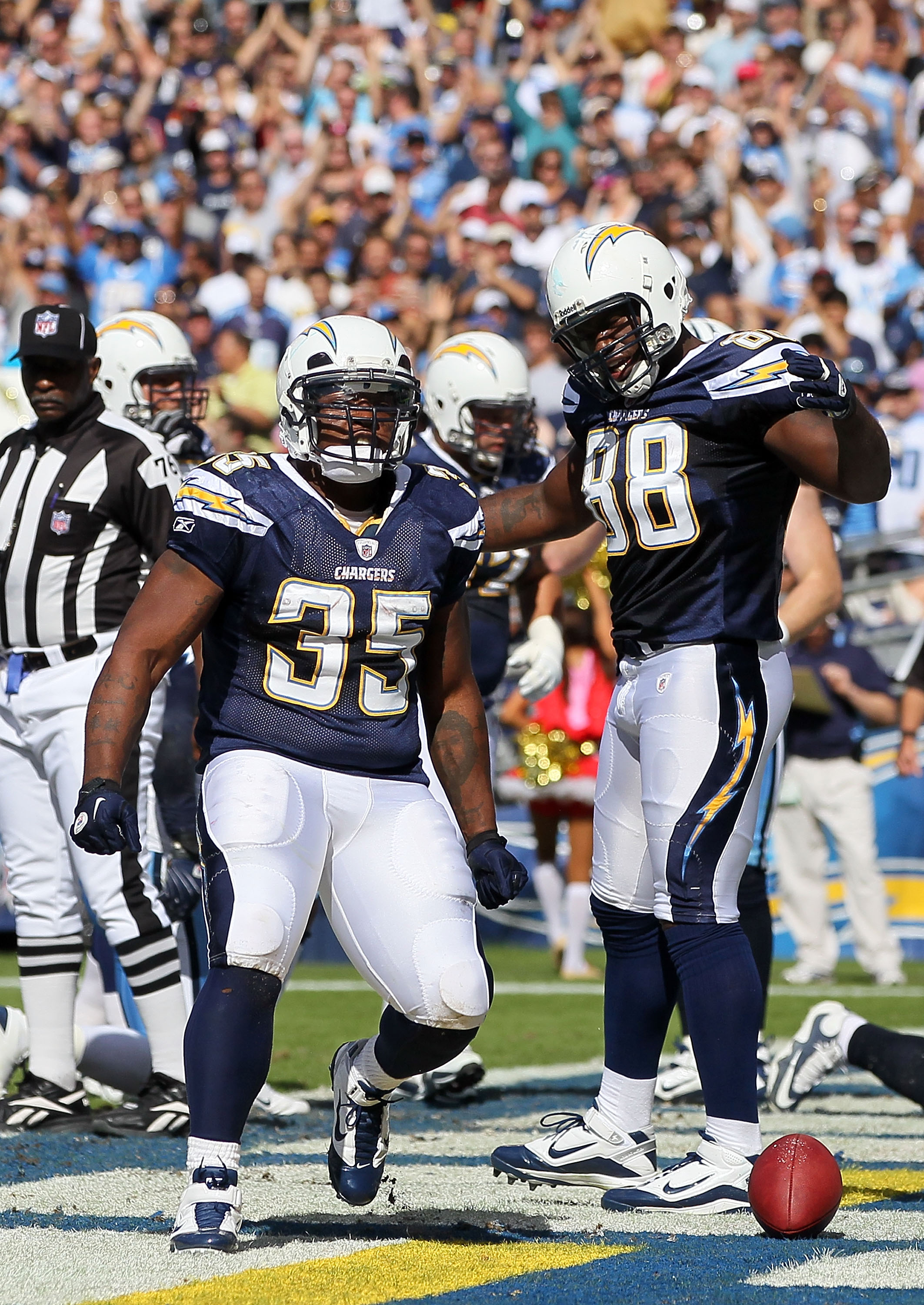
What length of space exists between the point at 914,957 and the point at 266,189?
845 cm

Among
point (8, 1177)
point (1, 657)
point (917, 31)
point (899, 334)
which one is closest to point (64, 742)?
point (1, 657)

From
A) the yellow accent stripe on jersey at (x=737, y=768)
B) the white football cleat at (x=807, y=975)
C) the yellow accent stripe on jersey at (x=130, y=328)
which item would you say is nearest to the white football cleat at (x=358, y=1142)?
the yellow accent stripe on jersey at (x=737, y=768)

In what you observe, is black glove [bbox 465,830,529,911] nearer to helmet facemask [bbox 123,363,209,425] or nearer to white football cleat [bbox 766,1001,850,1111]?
white football cleat [bbox 766,1001,850,1111]

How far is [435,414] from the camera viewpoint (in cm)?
618

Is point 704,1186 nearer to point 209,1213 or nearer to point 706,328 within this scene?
point 209,1213

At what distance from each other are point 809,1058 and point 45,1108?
2.19 m

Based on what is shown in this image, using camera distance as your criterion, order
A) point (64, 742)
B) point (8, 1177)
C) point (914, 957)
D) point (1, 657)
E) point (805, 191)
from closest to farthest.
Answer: point (8, 1177) → point (64, 742) → point (1, 657) → point (914, 957) → point (805, 191)

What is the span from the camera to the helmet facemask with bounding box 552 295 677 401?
13.6ft

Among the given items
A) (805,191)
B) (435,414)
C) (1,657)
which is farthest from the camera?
(805,191)

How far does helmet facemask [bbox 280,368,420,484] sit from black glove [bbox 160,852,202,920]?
1.88 meters

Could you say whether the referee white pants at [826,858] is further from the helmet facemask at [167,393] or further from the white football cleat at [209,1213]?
the white football cleat at [209,1213]

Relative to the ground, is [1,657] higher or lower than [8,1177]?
higher

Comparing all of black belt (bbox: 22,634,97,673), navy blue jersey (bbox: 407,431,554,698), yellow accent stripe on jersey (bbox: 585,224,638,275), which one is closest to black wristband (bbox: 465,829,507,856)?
yellow accent stripe on jersey (bbox: 585,224,638,275)

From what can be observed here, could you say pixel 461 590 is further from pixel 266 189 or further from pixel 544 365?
pixel 266 189
